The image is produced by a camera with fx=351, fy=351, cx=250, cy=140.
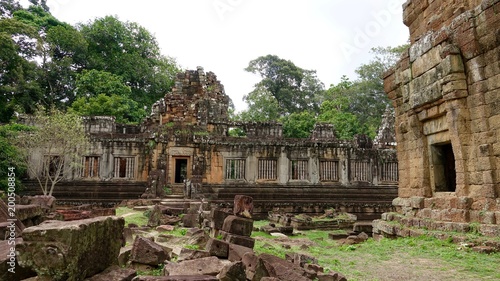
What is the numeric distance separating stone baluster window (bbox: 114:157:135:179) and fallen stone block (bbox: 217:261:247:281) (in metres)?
18.2

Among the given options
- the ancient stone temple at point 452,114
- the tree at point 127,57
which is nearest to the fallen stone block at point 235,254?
the ancient stone temple at point 452,114

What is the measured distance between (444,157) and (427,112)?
1.21 metres

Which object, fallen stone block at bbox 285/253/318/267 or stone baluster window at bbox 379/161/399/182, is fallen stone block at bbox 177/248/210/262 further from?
stone baluster window at bbox 379/161/399/182

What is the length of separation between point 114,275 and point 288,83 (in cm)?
4611

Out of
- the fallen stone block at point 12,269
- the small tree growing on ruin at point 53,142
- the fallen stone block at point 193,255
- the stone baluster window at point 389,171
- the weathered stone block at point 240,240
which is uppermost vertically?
the small tree growing on ruin at point 53,142

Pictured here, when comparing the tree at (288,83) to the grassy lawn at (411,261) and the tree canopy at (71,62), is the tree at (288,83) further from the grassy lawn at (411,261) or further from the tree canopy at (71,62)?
the grassy lawn at (411,261)

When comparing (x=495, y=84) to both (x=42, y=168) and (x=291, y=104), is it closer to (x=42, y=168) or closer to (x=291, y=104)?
→ (x=42, y=168)

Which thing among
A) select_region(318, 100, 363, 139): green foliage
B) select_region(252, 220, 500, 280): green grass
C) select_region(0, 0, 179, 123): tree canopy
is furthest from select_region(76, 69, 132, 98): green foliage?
select_region(252, 220, 500, 280): green grass

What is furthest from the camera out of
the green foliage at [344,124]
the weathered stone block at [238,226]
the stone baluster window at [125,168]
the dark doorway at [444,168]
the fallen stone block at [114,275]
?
the green foliage at [344,124]

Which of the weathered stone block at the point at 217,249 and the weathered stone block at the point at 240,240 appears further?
the weathered stone block at the point at 240,240

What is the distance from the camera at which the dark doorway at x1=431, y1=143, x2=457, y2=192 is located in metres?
8.19

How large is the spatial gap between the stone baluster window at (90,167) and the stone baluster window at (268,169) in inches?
380

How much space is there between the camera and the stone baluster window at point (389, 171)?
2231cm

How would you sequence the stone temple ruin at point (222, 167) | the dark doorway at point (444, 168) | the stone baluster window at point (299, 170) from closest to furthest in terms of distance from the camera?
the dark doorway at point (444, 168) → the stone temple ruin at point (222, 167) → the stone baluster window at point (299, 170)
